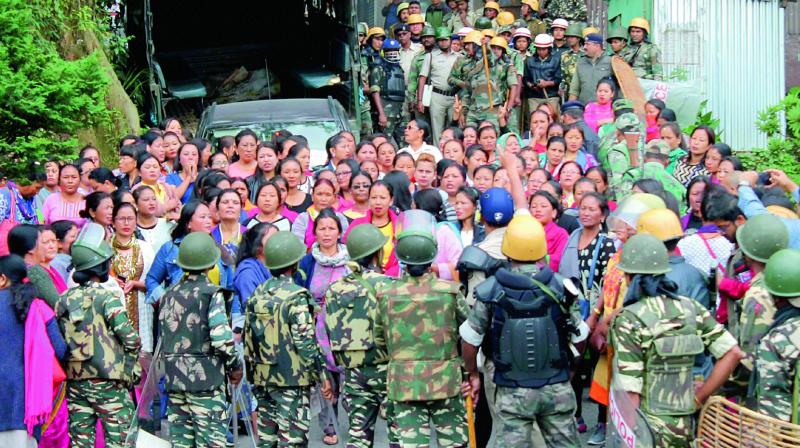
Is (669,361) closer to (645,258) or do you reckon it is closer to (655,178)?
(645,258)

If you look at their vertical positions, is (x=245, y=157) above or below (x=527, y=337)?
above

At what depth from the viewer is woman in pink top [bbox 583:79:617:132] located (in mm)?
13742

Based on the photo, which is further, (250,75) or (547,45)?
(250,75)

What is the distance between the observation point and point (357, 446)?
306 inches

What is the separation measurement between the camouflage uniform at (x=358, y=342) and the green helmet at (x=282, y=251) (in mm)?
326

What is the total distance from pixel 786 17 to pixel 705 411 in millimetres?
15658

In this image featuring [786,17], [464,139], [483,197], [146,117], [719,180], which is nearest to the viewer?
[483,197]

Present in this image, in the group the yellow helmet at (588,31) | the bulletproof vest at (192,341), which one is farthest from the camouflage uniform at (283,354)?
the yellow helmet at (588,31)

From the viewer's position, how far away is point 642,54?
15836 millimetres

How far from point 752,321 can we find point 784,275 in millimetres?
570

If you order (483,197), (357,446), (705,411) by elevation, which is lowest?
(357,446)

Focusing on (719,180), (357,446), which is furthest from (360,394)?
(719,180)

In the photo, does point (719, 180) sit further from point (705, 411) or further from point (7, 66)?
point (7, 66)

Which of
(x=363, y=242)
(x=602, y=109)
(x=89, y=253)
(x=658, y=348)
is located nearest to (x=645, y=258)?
(x=658, y=348)
